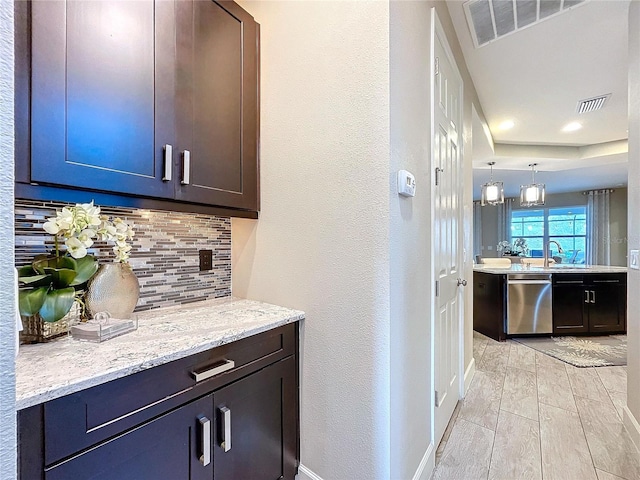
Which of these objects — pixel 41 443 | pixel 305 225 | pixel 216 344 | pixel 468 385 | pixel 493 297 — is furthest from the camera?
pixel 493 297

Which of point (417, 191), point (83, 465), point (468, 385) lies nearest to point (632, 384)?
point (468, 385)

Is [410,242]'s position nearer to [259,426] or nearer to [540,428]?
[259,426]

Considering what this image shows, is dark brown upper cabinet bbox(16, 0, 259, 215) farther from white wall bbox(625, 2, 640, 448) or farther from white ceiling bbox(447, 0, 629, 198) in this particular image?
white wall bbox(625, 2, 640, 448)

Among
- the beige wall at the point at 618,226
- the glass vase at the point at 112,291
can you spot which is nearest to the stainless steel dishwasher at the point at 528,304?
the glass vase at the point at 112,291

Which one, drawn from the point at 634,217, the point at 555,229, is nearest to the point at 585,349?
the point at 634,217

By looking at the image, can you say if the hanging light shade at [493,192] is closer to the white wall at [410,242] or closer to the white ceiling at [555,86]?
the white ceiling at [555,86]

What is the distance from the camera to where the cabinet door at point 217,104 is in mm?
1285

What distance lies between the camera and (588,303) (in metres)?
4.00

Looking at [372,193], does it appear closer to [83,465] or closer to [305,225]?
[305,225]

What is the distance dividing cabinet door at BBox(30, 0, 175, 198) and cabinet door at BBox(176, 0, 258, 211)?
0.07 metres

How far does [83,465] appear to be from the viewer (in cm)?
77

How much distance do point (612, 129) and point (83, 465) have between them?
5750 millimetres

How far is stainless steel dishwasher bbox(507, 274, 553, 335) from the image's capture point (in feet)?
12.7

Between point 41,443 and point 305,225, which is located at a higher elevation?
point 305,225
